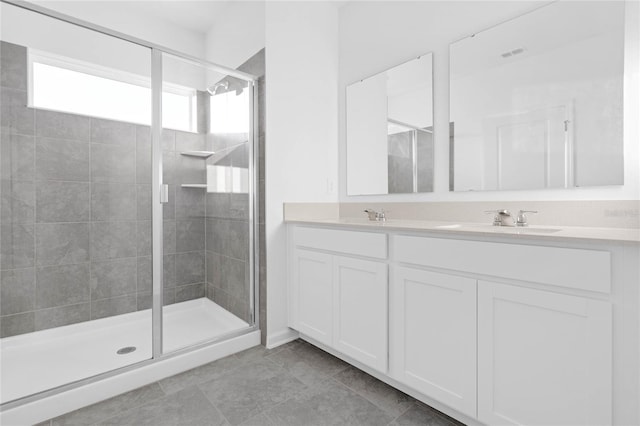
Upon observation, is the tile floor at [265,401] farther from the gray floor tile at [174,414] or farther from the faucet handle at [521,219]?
the faucet handle at [521,219]

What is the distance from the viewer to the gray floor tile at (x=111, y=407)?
1537mm

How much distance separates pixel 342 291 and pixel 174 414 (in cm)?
109

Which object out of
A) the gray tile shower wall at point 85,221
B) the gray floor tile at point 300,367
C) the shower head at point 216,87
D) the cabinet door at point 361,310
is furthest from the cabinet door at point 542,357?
the shower head at point 216,87

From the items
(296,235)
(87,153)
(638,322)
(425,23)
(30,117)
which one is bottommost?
(638,322)

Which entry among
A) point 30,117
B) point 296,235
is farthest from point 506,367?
point 30,117

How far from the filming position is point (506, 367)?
127 cm

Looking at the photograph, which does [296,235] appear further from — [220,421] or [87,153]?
[87,153]

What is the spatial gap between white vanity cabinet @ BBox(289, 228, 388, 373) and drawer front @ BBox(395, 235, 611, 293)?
0.84 feet

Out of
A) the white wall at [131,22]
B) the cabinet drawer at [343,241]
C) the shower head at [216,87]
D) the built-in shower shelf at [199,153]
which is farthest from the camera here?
the white wall at [131,22]

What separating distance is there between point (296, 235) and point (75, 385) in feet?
4.94

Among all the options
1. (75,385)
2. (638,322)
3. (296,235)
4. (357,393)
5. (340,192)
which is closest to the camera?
(638,322)

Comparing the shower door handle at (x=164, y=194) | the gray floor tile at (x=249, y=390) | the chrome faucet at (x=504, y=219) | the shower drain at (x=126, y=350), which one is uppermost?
the shower door handle at (x=164, y=194)

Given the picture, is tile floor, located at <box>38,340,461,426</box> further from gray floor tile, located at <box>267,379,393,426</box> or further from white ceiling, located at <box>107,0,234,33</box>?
white ceiling, located at <box>107,0,234,33</box>

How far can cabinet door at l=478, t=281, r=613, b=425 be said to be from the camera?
1.08m
